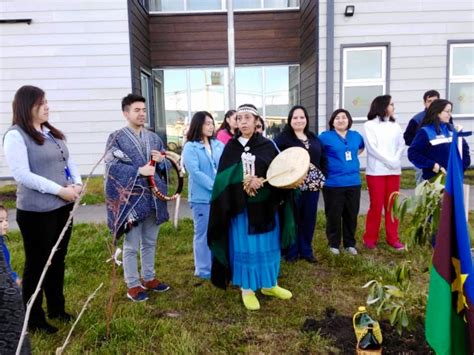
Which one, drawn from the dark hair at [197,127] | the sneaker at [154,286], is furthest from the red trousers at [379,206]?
the sneaker at [154,286]

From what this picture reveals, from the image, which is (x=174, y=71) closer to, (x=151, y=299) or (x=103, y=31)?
(x=103, y=31)

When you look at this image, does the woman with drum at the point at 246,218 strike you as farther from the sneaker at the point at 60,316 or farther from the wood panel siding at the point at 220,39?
the wood panel siding at the point at 220,39

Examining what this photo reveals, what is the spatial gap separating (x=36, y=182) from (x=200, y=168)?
172 centimetres

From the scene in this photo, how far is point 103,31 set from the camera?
29.2ft

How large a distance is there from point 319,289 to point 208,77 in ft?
27.6

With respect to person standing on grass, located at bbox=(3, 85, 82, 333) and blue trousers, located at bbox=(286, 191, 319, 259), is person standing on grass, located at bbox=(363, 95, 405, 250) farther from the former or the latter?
person standing on grass, located at bbox=(3, 85, 82, 333)

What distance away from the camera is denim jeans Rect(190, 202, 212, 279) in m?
4.38

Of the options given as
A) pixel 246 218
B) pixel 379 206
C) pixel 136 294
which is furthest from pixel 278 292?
pixel 379 206

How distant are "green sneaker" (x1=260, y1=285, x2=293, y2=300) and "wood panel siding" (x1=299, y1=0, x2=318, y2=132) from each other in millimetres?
6146

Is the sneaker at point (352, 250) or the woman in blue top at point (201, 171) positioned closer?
the woman in blue top at point (201, 171)

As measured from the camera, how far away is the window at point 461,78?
935 centimetres

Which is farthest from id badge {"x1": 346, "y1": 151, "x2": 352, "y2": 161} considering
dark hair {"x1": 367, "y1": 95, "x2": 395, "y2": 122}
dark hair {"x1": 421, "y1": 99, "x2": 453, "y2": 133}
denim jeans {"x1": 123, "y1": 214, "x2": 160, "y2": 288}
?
denim jeans {"x1": 123, "y1": 214, "x2": 160, "y2": 288}

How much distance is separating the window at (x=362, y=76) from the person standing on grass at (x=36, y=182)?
745cm

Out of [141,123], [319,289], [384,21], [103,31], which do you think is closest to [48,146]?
[141,123]
